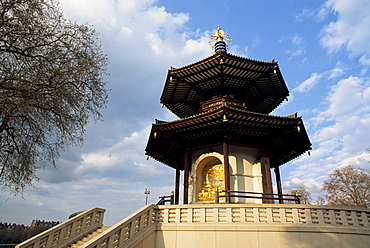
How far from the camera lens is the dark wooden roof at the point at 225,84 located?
15305 mm

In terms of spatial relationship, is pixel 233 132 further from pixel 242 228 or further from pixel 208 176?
pixel 242 228

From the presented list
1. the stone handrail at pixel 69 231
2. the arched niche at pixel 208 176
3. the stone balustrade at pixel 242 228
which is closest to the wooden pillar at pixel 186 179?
the arched niche at pixel 208 176

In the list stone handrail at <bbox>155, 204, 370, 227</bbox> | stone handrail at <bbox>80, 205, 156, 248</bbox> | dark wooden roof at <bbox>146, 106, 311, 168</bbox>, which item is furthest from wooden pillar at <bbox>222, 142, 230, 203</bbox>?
stone handrail at <bbox>80, 205, 156, 248</bbox>

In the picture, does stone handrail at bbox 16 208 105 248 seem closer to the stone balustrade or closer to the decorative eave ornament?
the stone balustrade

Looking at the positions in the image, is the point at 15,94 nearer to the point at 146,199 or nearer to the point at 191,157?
the point at 191,157

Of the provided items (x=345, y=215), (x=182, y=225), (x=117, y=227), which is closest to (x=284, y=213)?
(x=345, y=215)

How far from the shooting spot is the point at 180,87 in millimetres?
17672

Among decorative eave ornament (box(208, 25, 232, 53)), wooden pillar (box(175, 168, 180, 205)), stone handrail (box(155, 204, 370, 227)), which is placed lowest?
stone handrail (box(155, 204, 370, 227))

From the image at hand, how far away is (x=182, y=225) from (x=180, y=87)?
9.82 metres

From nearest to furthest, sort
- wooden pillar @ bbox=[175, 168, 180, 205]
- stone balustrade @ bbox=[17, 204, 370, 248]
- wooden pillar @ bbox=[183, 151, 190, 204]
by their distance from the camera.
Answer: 1. stone balustrade @ bbox=[17, 204, 370, 248]
2. wooden pillar @ bbox=[183, 151, 190, 204]
3. wooden pillar @ bbox=[175, 168, 180, 205]

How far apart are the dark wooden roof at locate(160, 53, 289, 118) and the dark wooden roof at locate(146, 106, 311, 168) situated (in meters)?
3.44

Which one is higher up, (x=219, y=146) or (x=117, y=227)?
(x=219, y=146)

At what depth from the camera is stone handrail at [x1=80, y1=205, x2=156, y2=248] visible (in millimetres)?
8333

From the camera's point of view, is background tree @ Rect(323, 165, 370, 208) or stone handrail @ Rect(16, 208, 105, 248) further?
background tree @ Rect(323, 165, 370, 208)
